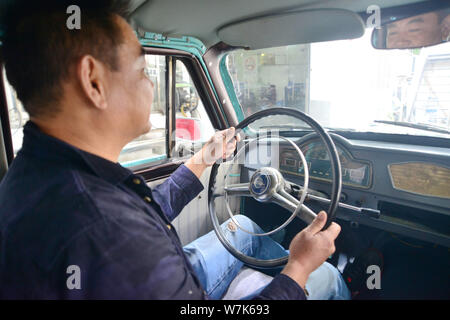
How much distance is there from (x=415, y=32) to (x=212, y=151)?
1212mm

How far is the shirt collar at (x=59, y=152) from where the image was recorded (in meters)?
0.81

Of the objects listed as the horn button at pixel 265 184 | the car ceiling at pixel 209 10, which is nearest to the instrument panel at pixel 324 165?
the horn button at pixel 265 184

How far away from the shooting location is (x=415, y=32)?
157cm

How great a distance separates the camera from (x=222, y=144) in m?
1.66

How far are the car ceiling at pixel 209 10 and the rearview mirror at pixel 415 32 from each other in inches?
5.3

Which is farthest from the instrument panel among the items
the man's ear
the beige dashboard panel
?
the man's ear

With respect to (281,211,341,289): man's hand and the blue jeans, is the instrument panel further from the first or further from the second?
(281,211,341,289): man's hand

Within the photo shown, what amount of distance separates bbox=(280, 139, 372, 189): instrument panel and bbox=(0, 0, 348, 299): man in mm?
836

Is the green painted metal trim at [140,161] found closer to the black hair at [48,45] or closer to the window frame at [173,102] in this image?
the window frame at [173,102]

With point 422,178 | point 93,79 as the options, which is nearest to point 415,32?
point 422,178

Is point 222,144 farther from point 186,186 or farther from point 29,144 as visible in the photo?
point 29,144
